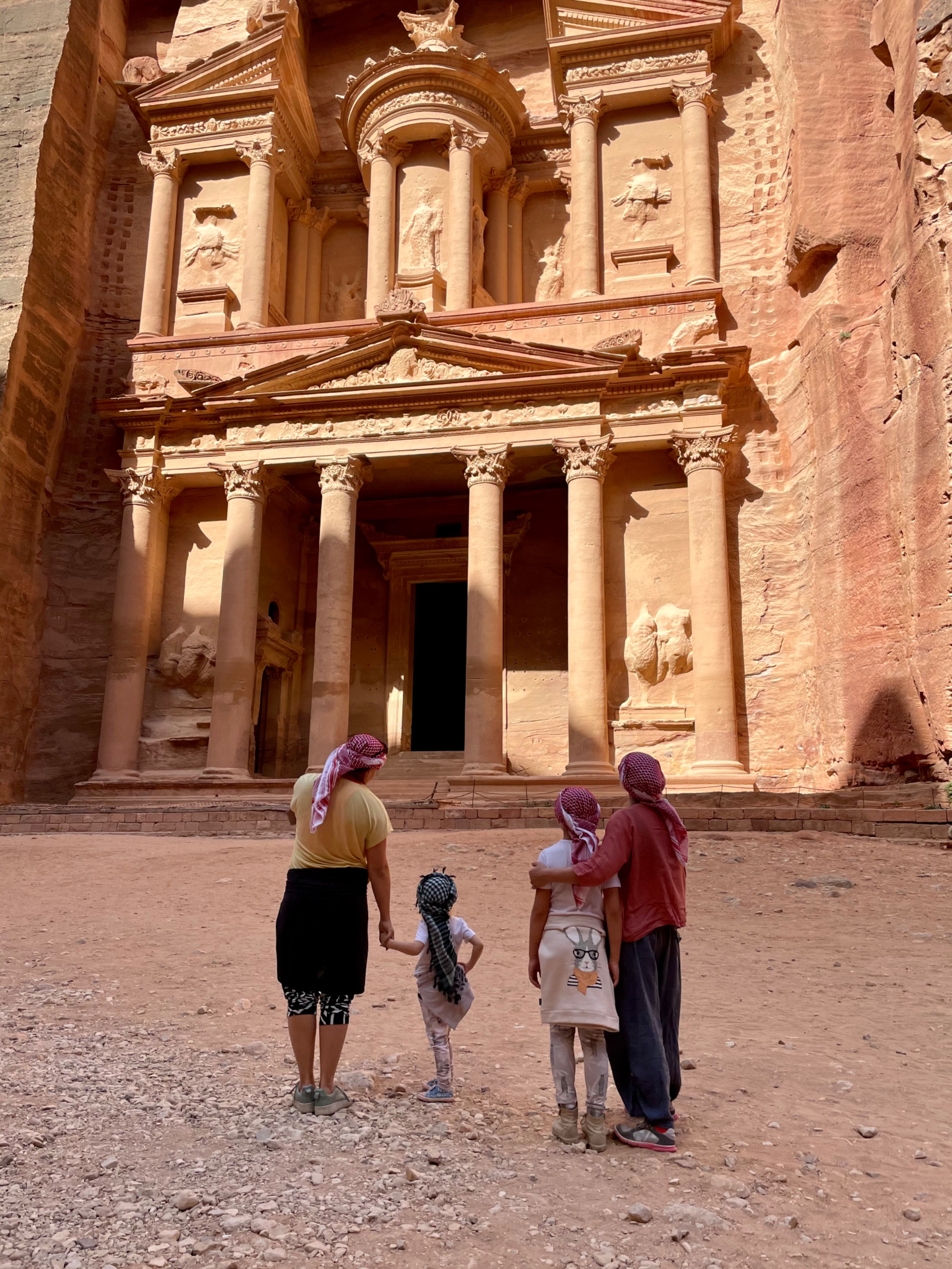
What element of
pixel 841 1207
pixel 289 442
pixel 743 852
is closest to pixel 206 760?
pixel 289 442

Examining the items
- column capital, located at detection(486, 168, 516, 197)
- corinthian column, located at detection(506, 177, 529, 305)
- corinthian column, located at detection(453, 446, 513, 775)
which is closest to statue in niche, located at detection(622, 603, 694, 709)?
corinthian column, located at detection(453, 446, 513, 775)

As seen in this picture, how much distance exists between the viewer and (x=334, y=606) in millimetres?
18219

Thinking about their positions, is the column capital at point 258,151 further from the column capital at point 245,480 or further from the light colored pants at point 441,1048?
the light colored pants at point 441,1048

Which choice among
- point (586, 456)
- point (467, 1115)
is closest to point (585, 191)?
point (586, 456)

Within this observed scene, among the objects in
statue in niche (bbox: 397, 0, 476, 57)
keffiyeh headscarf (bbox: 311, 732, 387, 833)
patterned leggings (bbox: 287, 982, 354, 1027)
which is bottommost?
patterned leggings (bbox: 287, 982, 354, 1027)

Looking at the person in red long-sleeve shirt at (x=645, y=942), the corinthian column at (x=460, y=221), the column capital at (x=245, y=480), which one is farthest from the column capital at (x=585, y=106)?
the person in red long-sleeve shirt at (x=645, y=942)

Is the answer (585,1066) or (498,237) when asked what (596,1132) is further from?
(498,237)

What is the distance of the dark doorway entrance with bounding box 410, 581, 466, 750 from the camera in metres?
21.2

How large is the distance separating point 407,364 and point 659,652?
23.1ft

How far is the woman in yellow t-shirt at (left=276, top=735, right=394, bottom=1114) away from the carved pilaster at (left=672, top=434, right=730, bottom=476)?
14.3 m

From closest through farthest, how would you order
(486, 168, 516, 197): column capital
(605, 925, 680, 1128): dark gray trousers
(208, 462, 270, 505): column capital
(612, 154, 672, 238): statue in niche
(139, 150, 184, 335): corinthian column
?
(605, 925, 680, 1128): dark gray trousers → (208, 462, 270, 505): column capital → (612, 154, 672, 238): statue in niche → (139, 150, 184, 335): corinthian column → (486, 168, 516, 197): column capital

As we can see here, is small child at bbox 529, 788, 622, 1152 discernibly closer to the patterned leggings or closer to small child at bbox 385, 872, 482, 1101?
small child at bbox 385, 872, 482, 1101

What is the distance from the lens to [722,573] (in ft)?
56.9

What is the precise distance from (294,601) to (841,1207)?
18.9m
